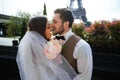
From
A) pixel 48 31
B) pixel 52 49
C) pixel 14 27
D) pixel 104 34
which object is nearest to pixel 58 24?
pixel 48 31

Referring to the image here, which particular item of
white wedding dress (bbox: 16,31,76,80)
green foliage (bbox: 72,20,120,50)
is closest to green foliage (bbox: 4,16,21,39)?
green foliage (bbox: 72,20,120,50)

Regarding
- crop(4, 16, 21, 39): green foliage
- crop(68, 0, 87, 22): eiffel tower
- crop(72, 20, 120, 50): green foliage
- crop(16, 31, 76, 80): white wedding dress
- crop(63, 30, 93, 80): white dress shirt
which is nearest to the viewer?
crop(63, 30, 93, 80): white dress shirt

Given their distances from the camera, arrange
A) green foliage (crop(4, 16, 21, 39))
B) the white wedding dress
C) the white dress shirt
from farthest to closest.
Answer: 1. green foliage (crop(4, 16, 21, 39))
2. the white wedding dress
3. the white dress shirt

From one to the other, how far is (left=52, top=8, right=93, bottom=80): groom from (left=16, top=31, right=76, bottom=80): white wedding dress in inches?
3.6

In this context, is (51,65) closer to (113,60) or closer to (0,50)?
(113,60)

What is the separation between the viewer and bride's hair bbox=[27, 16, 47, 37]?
311 centimetres

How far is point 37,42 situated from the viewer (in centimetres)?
320

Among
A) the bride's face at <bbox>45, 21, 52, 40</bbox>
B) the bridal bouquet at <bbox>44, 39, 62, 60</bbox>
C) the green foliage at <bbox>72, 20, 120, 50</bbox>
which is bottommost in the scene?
the green foliage at <bbox>72, 20, 120, 50</bbox>

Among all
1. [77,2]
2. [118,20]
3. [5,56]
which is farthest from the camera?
[77,2]

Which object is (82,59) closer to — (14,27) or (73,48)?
(73,48)

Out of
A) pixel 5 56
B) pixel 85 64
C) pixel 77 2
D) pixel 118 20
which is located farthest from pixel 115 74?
pixel 77 2

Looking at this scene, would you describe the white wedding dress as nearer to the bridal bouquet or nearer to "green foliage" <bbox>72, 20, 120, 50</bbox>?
the bridal bouquet

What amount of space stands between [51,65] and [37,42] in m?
0.32

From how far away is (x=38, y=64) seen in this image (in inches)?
123
